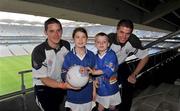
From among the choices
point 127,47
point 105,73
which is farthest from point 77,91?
point 127,47

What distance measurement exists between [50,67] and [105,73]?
47cm

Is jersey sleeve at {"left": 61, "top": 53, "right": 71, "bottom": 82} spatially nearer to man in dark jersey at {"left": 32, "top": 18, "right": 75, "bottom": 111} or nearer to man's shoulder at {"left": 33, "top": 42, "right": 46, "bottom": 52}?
man in dark jersey at {"left": 32, "top": 18, "right": 75, "bottom": 111}

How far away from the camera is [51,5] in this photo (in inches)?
85.4

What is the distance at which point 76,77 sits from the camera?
4.85 ft

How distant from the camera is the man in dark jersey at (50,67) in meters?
1.56

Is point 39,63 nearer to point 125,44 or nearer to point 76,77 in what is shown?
point 76,77

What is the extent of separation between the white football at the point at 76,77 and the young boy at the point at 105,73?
0.31m

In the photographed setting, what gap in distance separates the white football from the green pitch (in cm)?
960

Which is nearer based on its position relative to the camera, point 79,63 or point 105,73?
point 79,63

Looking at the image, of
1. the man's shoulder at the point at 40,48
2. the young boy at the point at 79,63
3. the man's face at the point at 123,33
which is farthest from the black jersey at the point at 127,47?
the man's shoulder at the point at 40,48

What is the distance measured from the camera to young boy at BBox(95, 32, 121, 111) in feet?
5.84

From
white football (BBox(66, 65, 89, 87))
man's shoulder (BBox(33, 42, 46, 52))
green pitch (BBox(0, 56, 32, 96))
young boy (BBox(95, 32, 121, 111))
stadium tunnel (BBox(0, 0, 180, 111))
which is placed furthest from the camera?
green pitch (BBox(0, 56, 32, 96))

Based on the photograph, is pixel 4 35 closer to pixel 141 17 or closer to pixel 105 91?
pixel 141 17

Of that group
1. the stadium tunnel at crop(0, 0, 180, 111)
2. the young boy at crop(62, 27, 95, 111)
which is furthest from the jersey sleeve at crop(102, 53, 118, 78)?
A: the stadium tunnel at crop(0, 0, 180, 111)
